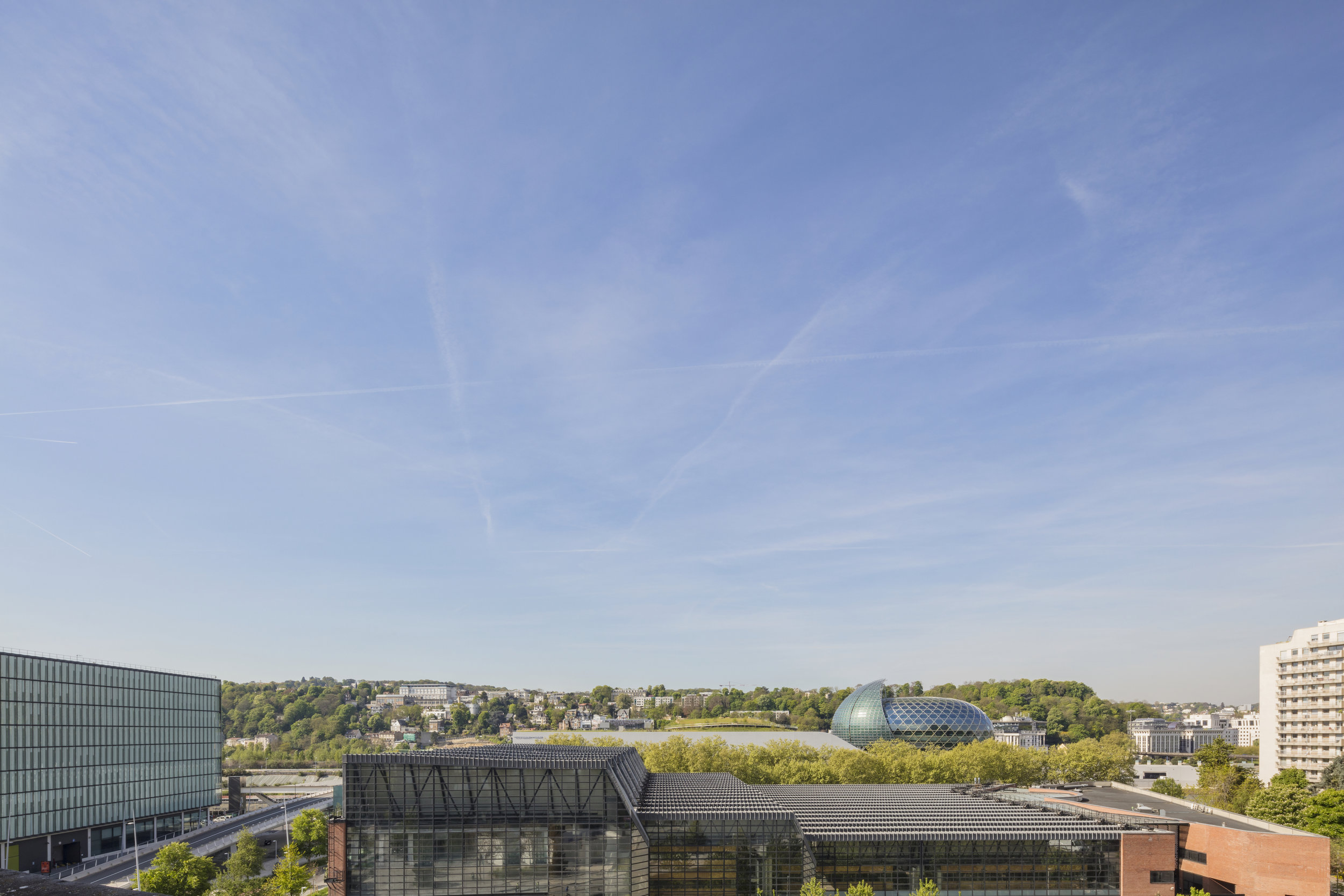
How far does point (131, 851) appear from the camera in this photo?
9144 cm

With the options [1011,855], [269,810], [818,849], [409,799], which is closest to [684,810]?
[818,849]

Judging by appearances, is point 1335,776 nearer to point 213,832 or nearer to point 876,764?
point 876,764

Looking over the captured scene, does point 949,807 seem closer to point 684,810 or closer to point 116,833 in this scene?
point 684,810

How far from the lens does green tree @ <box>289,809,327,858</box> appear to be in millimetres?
81688

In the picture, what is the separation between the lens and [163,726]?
10844cm

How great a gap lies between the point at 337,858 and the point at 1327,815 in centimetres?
7784

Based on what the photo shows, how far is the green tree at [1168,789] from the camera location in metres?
97.0

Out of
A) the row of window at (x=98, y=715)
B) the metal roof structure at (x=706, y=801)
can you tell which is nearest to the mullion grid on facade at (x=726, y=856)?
the metal roof structure at (x=706, y=801)

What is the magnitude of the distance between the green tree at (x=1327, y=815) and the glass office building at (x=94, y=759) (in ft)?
336

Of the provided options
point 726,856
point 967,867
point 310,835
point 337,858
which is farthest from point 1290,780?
point 310,835

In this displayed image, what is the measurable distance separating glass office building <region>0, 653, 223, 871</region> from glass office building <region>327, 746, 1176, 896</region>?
150ft

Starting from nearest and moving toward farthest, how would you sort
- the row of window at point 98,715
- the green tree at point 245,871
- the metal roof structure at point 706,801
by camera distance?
1. the metal roof structure at point 706,801
2. the green tree at point 245,871
3. the row of window at point 98,715

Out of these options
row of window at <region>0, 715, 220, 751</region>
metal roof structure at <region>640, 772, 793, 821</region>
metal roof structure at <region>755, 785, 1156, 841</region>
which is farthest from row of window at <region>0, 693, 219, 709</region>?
metal roof structure at <region>755, 785, 1156, 841</region>

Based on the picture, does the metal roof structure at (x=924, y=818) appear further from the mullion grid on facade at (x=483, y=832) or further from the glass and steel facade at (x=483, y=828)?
the mullion grid on facade at (x=483, y=832)
